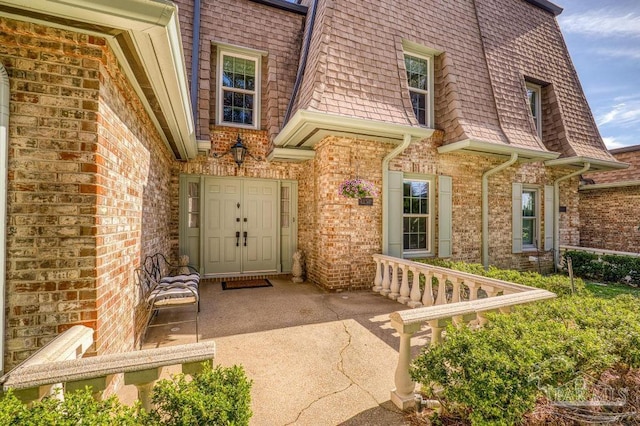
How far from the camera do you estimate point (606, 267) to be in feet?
23.6

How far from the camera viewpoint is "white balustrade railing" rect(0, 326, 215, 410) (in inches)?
52.6

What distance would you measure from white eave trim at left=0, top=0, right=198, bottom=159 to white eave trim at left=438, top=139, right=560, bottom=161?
5.35 m

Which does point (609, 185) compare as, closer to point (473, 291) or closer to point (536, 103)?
point (536, 103)

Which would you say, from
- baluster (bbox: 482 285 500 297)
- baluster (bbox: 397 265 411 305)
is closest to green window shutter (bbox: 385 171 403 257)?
baluster (bbox: 397 265 411 305)

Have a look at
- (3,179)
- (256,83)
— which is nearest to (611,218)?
(256,83)

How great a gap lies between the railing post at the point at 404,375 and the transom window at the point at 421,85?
571cm

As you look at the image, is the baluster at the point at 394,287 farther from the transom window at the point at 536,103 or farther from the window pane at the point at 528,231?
the transom window at the point at 536,103

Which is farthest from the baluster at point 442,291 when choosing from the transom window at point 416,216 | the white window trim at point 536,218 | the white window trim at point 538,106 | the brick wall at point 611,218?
the brick wall at point 611,218

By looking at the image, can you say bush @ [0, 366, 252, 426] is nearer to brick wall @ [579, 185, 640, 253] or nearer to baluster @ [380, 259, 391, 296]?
baluster @ [380, 259, 391, 296]

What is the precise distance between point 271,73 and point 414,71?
332cm

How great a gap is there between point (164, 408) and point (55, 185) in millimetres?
1556

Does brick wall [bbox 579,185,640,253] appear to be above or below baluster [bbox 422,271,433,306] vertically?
above

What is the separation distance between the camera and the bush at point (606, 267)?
680 cm

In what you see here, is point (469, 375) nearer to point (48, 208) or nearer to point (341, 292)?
point (48, 208)
